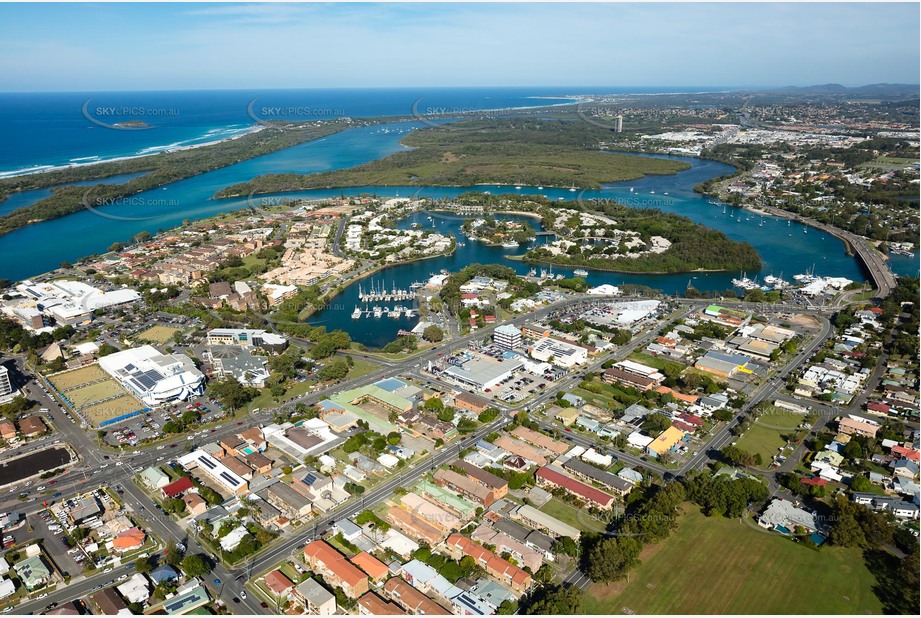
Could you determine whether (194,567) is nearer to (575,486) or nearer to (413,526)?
(413,526)

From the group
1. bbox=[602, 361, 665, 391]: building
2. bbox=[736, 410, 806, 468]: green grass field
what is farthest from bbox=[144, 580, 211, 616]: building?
bbox=[736, 410, 806, 468]: green grass field

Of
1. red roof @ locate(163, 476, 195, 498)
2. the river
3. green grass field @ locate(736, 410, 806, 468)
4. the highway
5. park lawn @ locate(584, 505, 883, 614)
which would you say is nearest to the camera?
park lawn @ locate(584, 505, 883, 614)

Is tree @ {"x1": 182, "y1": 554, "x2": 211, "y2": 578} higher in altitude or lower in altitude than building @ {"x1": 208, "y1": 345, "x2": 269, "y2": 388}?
lower

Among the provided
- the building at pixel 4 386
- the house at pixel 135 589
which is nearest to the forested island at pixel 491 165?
the building at pixel 4 386

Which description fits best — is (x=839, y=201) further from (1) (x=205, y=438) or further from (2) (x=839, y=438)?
(1) (x=205, y=438)

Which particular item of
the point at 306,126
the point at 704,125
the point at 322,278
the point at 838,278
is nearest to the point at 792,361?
the point at 838,278

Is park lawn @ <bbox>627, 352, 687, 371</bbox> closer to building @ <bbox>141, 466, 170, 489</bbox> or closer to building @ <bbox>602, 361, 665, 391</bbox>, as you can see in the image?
building @ <bbox>602, 361, 665, 391</bbox>
